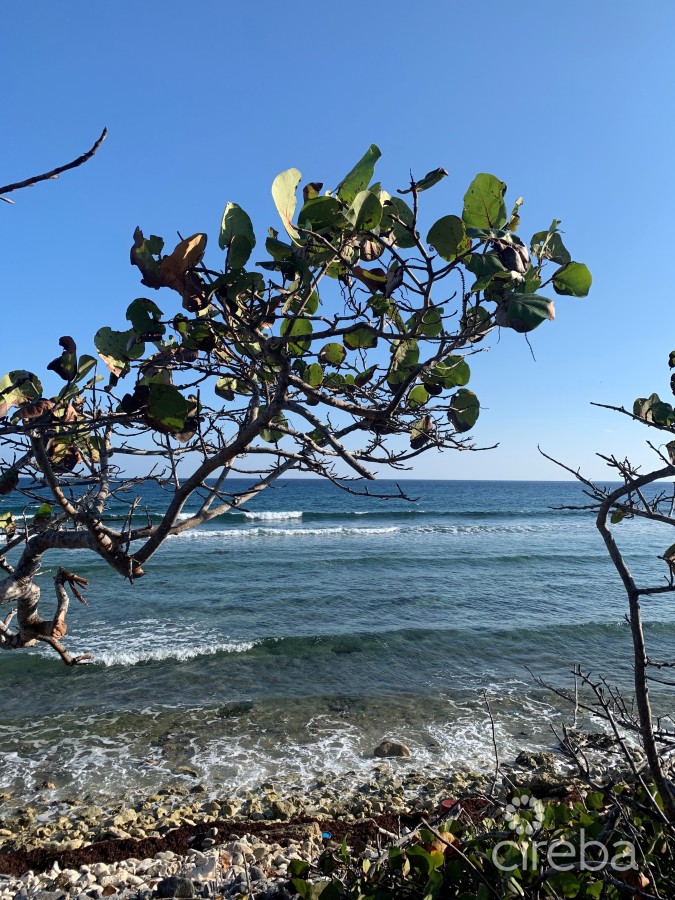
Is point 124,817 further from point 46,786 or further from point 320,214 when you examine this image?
point 320,214

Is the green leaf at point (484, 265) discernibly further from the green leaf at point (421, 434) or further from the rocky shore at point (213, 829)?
the rocky shore at point (213, 829)

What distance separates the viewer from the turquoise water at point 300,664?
686 centimetres

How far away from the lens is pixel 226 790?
596 cm

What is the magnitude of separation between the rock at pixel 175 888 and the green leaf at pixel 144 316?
3.14m

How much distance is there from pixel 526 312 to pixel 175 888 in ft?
12.1

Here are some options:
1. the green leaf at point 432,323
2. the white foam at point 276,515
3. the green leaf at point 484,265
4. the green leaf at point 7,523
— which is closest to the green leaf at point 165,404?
the green leaf at point 432,323

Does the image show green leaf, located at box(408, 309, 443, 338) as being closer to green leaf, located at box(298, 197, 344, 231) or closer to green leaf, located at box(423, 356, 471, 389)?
green leaf, located at box(423, 356, 471, 389)

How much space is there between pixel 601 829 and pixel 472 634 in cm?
1005

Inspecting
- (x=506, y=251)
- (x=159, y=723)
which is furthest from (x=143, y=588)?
(x=506, y=251)

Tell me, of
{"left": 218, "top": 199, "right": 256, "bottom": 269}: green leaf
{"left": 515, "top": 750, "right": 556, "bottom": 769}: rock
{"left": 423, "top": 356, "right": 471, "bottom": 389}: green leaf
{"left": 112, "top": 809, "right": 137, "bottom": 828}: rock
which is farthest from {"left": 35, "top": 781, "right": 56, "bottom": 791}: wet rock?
{"left": 218, "top": 199, "right": 256, "bottom": 269}: green leaf

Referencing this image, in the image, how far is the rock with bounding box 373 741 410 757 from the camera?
6812 mm

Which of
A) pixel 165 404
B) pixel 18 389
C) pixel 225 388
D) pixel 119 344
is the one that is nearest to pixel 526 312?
pixel 165 404

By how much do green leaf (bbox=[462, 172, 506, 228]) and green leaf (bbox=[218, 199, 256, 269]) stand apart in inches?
25.2

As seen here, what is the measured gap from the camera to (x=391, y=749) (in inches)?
270
